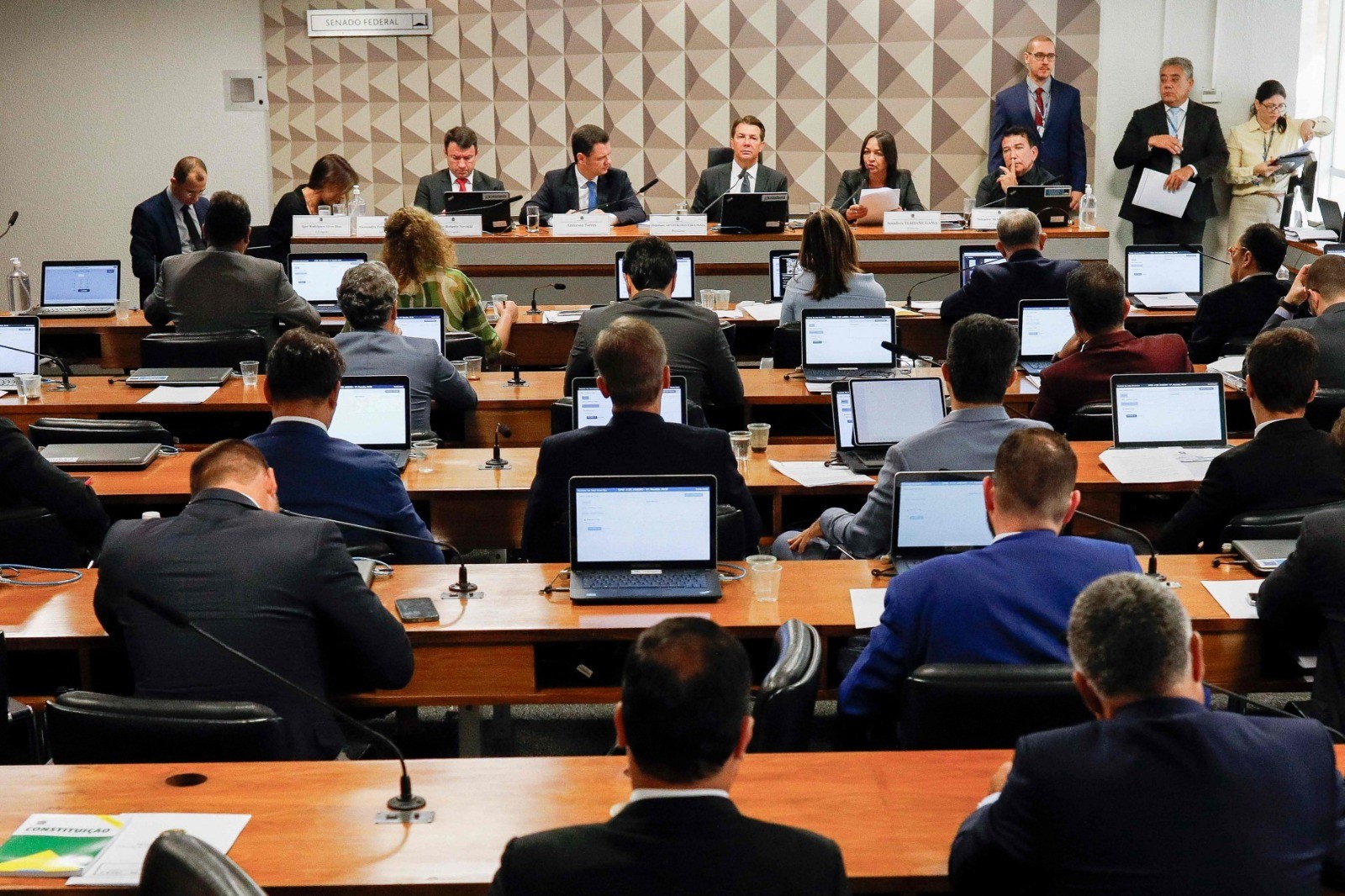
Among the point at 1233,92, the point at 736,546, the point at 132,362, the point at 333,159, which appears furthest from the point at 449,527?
the point at 1233,92

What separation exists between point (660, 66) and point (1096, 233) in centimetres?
373

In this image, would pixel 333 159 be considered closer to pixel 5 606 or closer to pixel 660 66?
pixel 660 66

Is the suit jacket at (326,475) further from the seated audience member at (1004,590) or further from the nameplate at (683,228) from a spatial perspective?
the nameplate at (683,228)

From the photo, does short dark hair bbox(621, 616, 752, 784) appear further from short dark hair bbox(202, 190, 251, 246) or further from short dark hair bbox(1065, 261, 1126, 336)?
short dark hair bbox(202, 190, 251, 246)

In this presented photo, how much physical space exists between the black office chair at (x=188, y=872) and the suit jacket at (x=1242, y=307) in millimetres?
5863

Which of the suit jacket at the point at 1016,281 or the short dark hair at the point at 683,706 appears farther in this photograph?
the suit jacket at the point at 1016,281

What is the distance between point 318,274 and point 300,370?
4.11m

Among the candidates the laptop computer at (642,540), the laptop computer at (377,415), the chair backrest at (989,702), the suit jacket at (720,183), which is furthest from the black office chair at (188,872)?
the suit jacket at (720,183)

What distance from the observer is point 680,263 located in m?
7.70

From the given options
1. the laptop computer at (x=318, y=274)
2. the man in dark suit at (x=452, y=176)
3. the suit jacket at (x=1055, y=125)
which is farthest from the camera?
the suit jacket at (x=1055, y=125)

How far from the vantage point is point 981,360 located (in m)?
3.83

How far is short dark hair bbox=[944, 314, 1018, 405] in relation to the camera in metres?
3.84

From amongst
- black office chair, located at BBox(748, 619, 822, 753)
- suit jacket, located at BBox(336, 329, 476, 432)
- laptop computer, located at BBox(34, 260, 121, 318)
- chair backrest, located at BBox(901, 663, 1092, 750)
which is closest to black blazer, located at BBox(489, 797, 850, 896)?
black office chair, located at BBox(748, 619, 822, 753)

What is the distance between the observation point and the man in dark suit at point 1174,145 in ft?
32.1
